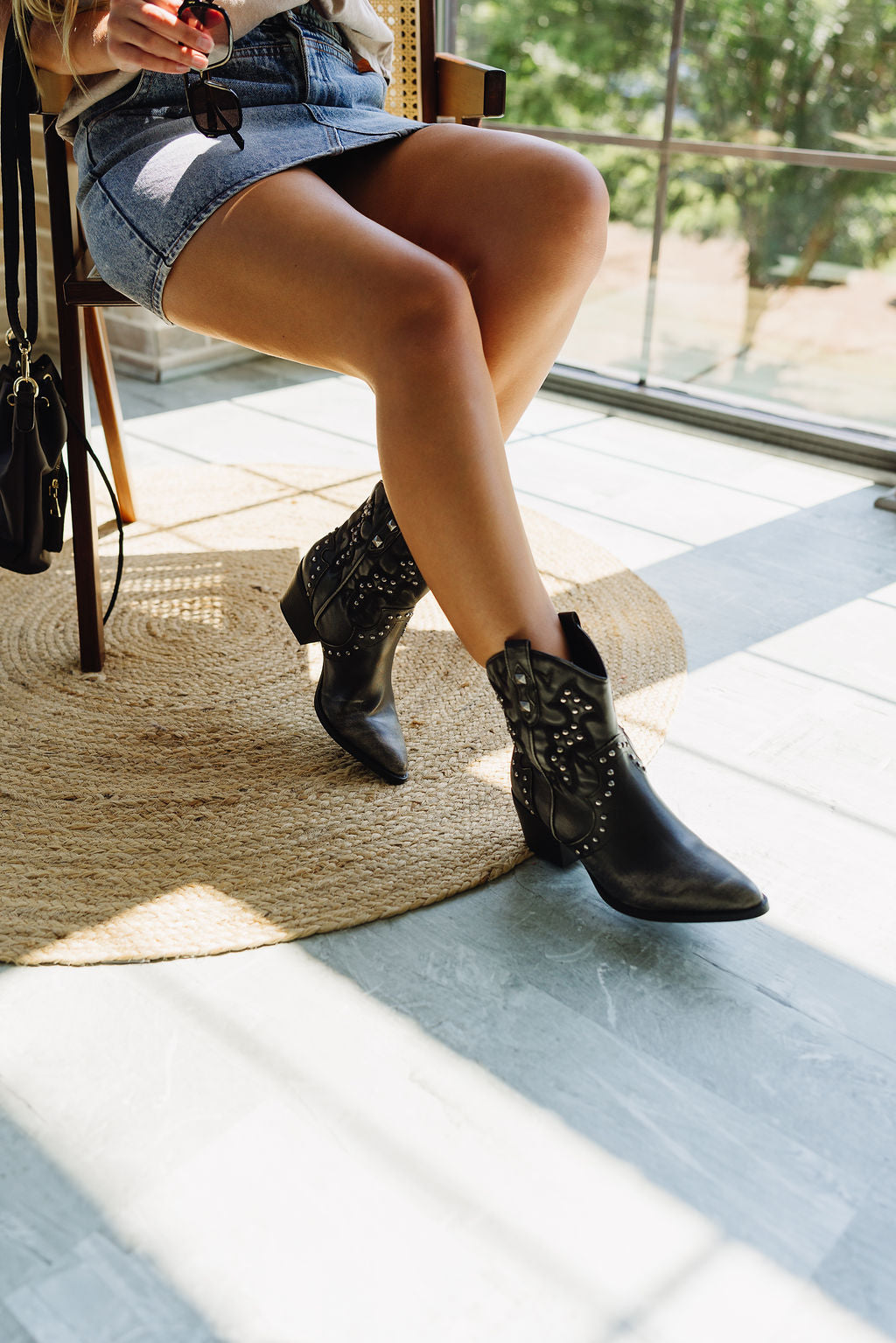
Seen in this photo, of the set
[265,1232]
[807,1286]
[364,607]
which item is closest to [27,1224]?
[265,1232]

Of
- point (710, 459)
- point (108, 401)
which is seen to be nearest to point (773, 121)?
point (710, 459)

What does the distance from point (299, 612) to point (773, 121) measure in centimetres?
189

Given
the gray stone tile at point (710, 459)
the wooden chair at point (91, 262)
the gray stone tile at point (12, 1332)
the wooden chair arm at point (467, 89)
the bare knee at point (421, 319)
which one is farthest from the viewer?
the gray stone tile at point (710, 459)

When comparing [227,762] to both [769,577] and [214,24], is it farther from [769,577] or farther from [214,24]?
[769,577]

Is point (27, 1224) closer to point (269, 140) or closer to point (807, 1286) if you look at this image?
point (807, 1286)

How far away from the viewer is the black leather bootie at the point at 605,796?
91cm

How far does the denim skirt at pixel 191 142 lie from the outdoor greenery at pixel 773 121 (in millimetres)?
1562

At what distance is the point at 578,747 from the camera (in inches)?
36.4

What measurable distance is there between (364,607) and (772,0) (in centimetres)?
203

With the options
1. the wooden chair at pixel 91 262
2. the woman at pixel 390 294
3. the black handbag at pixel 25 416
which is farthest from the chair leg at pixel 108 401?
the woman at pixel 390 294

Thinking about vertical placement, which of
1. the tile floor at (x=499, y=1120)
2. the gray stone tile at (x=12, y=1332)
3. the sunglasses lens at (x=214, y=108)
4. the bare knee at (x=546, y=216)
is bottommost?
the tile floor at (x=499, y=1120)

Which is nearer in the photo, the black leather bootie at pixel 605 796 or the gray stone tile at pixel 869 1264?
the gray stone tile at pixel 869 1264

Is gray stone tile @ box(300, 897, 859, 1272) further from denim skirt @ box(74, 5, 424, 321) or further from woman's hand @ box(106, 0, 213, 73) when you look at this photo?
woman's hand @ box(106, 0, 213, 73)

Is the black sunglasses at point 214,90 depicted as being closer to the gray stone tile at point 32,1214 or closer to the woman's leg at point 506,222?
the woman's leg at point 506,222
